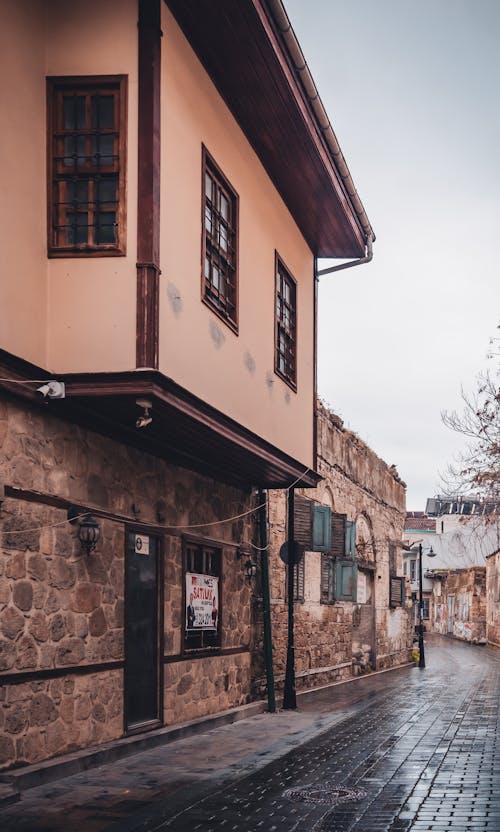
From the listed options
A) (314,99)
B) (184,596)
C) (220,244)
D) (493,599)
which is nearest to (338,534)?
(184,596)

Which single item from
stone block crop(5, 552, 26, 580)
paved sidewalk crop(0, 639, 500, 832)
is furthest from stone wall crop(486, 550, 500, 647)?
stone block crop(5, 552, 26, 580)

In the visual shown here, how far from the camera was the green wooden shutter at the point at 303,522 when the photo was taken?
18219 mm

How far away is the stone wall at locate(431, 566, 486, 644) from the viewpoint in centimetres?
6000

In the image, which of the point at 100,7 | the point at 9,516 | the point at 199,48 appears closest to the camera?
the point at 9,516

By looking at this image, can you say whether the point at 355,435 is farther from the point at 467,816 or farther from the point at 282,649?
the point at 467,816

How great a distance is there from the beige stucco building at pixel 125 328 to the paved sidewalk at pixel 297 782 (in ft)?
2.31

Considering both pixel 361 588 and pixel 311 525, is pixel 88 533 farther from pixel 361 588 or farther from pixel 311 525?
pixel 361 588

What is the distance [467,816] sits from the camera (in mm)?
7719

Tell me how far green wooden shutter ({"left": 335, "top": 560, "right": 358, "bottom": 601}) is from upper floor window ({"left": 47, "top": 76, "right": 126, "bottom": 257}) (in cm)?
1342

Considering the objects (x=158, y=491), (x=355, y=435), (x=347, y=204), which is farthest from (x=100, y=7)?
(x=355, y=435)

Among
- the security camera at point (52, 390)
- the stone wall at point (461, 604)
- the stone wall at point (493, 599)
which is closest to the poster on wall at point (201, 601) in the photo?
the security camera at point (52, 390)

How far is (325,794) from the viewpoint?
887 centimetres

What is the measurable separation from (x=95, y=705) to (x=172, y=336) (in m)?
3.52

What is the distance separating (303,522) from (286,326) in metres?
4.32
